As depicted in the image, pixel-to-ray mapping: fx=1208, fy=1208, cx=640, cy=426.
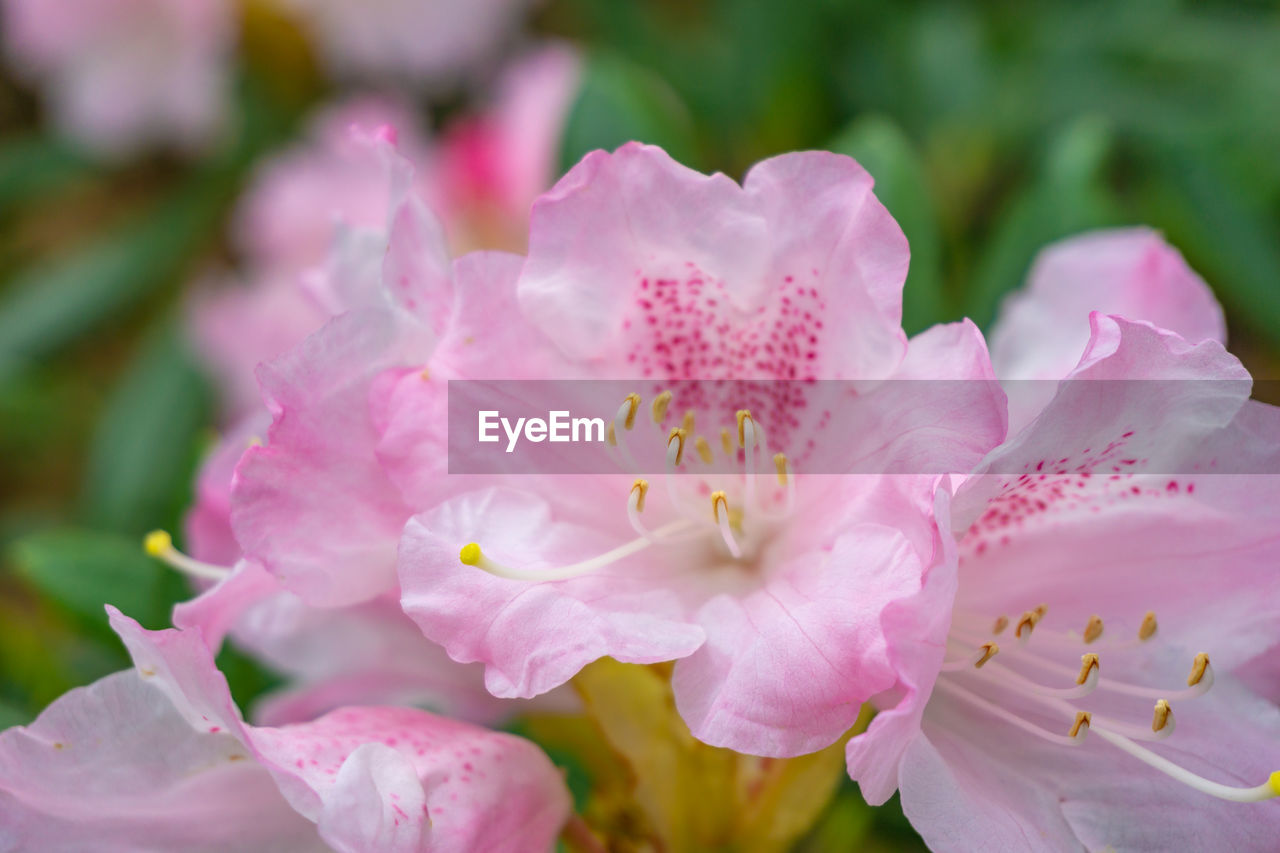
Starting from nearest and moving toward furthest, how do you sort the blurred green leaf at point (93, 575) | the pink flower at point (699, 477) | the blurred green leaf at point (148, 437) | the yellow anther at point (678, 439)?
the pink flower at point (699, 477)
the yellow anther at point (678, 439)
the blurred green leaf at point (93, 575)
the blurred green leaf at point (148, 437)

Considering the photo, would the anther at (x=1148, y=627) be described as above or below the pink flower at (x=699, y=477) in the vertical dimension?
below

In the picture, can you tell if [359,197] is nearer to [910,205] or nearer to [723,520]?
[910,205]

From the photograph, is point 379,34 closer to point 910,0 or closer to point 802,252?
point 910,0

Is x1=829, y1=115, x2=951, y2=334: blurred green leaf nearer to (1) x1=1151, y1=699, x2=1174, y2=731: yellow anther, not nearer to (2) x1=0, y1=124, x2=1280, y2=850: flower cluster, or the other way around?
(2) x1=0, y1=124, x2=1280, y2=850: flower cluster

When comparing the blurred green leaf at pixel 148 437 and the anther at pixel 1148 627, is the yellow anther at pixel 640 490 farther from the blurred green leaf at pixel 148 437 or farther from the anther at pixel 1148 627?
the blurred green leaf at pixel 148 437

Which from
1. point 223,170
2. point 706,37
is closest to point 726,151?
point 706,37

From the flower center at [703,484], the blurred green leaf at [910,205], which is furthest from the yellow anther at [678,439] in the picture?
the blurred green leaf at [910,205]

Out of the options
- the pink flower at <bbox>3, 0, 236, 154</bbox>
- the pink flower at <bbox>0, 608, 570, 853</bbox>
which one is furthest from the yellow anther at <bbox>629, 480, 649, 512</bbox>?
→ the pink flower at <bbox>3, 0, 236, 154</bbox>
